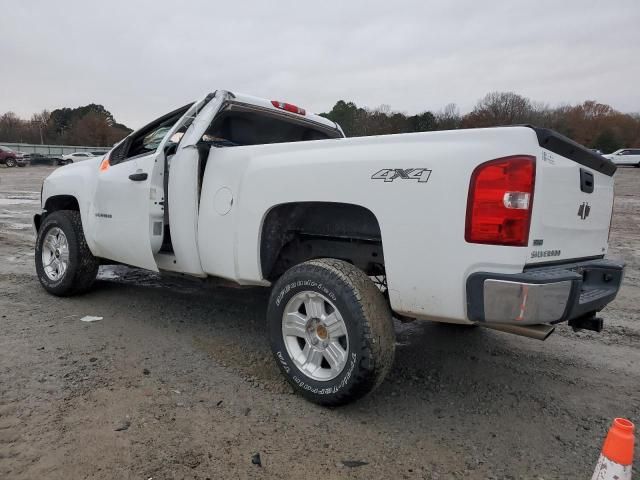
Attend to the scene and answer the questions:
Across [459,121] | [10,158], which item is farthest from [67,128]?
[459,121]

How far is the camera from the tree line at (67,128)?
248ft

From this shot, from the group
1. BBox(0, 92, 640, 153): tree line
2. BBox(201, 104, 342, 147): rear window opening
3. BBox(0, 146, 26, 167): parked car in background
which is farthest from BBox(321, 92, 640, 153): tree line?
BBox(201, 104, 342, 147): rear window opening

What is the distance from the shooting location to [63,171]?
5141mm

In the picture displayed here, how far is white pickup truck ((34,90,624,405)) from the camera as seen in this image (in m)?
2.33

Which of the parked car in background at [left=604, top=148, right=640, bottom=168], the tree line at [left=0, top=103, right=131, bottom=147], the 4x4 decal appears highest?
the tree line at [left=0, top=103, right=131, bottom=147]

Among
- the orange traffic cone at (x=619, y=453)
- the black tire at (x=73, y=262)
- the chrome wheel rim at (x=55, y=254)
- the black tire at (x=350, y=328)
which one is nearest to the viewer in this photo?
the orange traffic cone at (x=619, y=453)

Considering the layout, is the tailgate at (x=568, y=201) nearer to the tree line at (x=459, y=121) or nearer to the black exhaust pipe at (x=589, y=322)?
the black exhaust pipe at (x=589, y=322)

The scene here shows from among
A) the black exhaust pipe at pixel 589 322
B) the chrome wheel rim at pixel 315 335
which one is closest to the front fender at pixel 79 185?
the chrome wheel rim at pixel 315 335

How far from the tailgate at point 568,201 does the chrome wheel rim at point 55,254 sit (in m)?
4.36

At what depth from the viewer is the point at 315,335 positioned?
9.68 ft

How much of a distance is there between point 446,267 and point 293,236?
1.36m

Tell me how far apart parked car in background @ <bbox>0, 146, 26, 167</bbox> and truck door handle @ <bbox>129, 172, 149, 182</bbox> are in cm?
4245

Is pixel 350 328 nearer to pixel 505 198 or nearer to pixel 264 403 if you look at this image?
pixel 264 403

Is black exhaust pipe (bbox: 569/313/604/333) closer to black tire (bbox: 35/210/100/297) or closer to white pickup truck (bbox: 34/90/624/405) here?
white pickup truck (bbox: 34/90/624/405)
